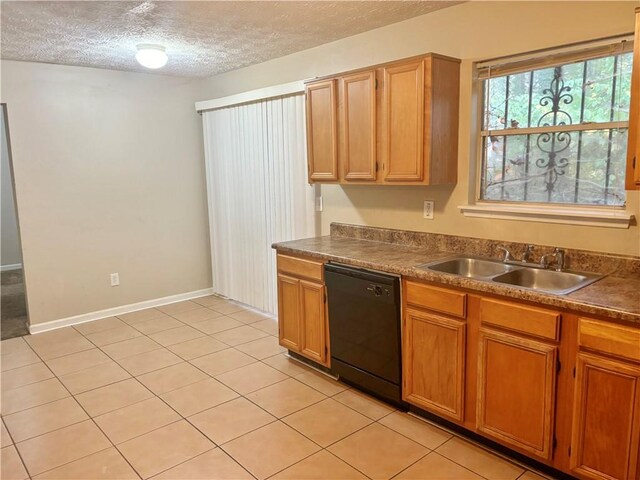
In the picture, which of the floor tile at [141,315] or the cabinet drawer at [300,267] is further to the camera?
the floor tile at [141,315]

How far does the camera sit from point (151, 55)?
3.53 metres

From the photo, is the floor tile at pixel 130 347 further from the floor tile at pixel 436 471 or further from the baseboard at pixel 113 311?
the floor tile at pixel 436 471

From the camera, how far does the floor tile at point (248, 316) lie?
4594mm

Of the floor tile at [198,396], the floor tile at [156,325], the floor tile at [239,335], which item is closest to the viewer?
the floor tile at [198,396]

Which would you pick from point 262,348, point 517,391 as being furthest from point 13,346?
Answer: point 517,391

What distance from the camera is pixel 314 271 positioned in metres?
3.25

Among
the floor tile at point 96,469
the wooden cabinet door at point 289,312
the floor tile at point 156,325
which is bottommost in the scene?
the floor tile at point 96,469

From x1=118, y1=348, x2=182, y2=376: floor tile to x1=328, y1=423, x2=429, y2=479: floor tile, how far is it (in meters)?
1.68

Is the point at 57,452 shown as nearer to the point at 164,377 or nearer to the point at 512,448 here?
the point at 164,377

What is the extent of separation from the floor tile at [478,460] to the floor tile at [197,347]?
2.05 metres

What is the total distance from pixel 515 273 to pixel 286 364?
5.90ft

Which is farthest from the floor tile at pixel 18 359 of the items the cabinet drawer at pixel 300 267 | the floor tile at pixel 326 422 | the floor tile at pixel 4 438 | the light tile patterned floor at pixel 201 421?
the floor tile at pixel 326 422

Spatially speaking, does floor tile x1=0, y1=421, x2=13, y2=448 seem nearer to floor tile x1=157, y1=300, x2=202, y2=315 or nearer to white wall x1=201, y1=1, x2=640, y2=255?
floor tile x1=157, y1=300, x2=202, y2=315

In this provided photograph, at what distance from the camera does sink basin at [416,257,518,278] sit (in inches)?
107
